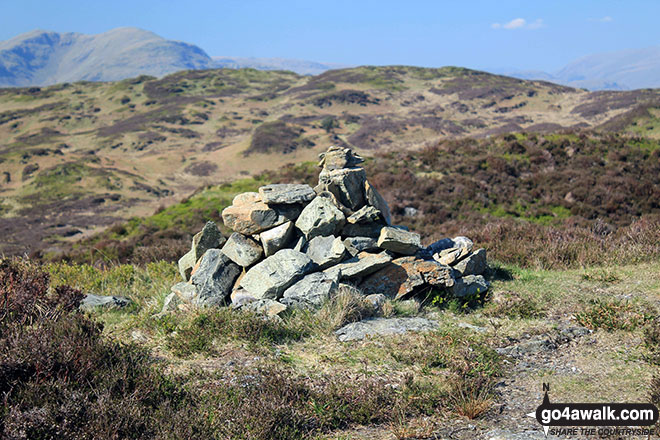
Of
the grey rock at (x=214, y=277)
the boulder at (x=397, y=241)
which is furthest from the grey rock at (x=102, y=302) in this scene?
the boulder at (x=397, y=241)

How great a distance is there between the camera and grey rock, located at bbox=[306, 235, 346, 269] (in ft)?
26.3

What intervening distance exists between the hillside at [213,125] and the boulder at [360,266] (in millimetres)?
27876

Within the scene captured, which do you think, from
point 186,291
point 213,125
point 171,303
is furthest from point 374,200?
point 213,125

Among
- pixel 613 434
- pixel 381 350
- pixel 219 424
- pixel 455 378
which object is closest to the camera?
pixel 613 434

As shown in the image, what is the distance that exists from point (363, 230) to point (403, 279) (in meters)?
1.32

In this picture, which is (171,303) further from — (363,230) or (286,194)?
(363,230)

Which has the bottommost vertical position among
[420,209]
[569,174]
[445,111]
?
[420,209]

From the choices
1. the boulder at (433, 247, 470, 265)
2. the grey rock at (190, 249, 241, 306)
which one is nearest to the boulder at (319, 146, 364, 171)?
the boulder at (433, 247, 470, 265)

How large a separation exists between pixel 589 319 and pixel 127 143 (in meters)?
76.5

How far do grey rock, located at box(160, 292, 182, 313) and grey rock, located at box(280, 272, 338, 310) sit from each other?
2.05m

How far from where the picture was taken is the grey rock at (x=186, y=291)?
26.5 ft

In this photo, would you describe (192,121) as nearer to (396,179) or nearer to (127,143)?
(127,143)

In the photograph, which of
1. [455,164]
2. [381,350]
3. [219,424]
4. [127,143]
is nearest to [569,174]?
[455,164]

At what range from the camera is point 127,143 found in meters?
72.2
